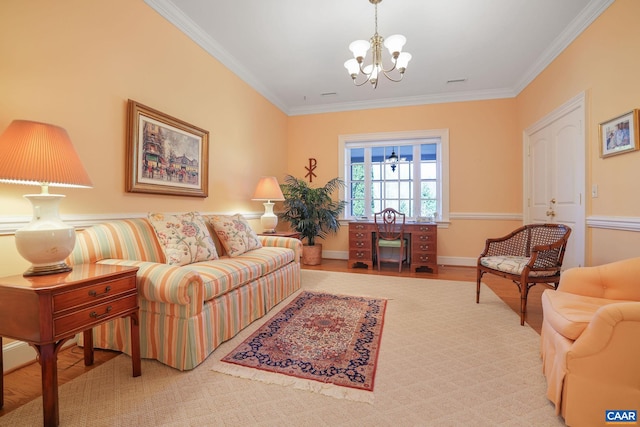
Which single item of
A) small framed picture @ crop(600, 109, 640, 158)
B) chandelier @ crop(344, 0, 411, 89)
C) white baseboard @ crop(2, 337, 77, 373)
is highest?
chandelier @ crop(344, 0, 411, 89)

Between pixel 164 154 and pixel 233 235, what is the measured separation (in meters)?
1.01

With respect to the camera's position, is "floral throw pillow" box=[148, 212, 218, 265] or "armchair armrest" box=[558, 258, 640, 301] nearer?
"armchair armrest" box=[558, 258, 640, 301]

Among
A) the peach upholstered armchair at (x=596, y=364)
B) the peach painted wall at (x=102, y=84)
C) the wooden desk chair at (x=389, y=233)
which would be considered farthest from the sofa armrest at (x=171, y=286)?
the wooden desk chair at (x=389, y=233)

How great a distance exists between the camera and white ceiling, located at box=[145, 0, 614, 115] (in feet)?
8.39

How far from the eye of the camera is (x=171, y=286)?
1.54 metres

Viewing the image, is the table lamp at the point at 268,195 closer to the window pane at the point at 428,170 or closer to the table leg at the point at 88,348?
the table leg at the point at 88,348

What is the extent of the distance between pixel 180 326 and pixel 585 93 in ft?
13.6

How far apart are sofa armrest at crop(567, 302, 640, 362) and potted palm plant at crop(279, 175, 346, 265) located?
3.67 metres

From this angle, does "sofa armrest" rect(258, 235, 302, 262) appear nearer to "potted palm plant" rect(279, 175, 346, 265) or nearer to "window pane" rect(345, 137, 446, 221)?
"potted palm plant" rect(279, 175, 346, 265)

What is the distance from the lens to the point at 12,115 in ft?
5.16

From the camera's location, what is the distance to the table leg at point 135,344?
153cm

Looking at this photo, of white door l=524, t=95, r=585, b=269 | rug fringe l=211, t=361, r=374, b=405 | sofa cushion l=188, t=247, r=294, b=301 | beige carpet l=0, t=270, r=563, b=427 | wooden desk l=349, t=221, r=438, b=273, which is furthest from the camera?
wooden desk l=349, t=221, r=438, b=273

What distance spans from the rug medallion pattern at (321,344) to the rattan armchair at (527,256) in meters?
1.16

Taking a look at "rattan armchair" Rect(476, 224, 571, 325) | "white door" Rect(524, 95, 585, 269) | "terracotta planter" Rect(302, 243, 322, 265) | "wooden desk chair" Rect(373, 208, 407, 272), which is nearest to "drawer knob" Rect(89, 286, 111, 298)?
"rattan armchair" Rect(476, 224, 571, 325)
